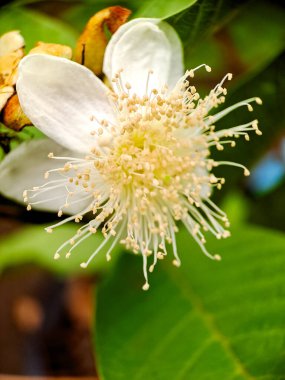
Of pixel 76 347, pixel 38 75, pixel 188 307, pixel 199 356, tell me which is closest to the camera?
pixel 38 75

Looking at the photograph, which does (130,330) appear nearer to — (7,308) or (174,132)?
(174,132)

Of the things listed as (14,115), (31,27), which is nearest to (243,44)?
(31,27)

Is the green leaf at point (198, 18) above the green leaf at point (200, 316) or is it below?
above

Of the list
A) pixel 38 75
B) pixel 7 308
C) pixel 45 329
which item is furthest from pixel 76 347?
pixel 38 75

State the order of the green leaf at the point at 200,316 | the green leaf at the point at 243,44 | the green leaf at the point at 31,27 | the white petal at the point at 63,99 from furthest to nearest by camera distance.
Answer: the green leaf at the point at 243,44 < the green leaf at the point at 31,27 < the green leaf at the point at 200,316 < the white petal at the point at 63,99

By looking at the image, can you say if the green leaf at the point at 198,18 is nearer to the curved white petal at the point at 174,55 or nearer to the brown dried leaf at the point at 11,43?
the curved white petal at the point at 174,55

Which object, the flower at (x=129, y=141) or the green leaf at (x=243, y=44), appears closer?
the flower at (x=129, y=141)

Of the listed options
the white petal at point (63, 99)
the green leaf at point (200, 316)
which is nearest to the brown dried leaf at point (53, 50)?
the white petal at point (63, 99)
